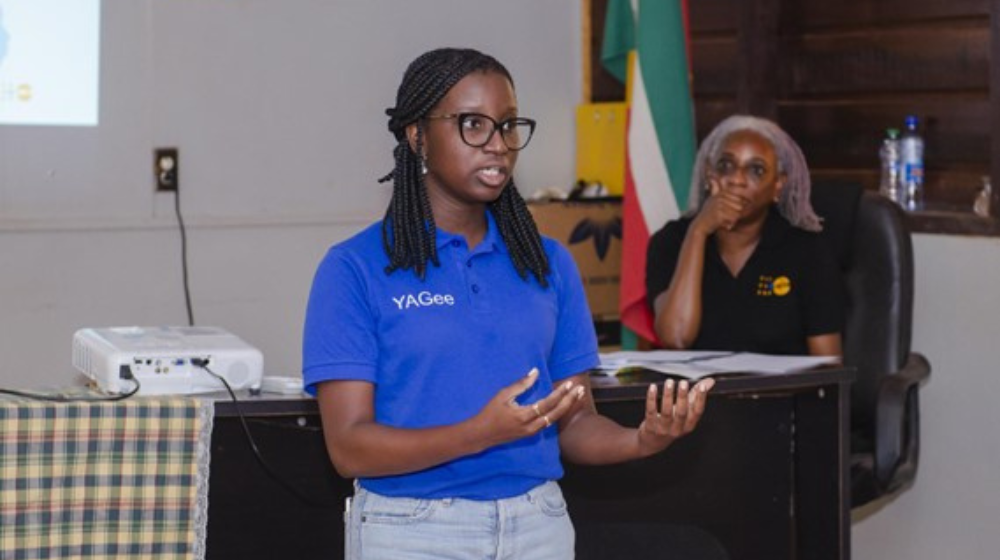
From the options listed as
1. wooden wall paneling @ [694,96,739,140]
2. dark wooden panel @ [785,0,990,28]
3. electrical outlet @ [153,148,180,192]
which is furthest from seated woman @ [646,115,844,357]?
electrical outlet @ [153,148,180,192]

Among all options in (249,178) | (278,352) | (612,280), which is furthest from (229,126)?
(612,280)

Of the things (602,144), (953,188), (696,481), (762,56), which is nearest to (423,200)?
(696,481)

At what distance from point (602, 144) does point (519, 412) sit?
3.63 metres

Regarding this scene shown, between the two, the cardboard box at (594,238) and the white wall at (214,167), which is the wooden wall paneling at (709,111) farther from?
the white wall at (214,167)

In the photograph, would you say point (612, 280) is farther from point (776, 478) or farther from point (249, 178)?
point (776, 478)

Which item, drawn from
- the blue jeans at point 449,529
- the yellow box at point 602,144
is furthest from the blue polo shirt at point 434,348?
the yellow box at point 602,144

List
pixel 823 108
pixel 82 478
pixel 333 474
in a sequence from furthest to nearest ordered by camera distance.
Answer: pixel 823 108
pixel 333 474
pixel 82 478

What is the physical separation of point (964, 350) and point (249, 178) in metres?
2.24

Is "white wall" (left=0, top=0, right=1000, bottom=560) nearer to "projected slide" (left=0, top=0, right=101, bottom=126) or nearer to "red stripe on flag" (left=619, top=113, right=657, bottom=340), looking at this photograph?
"projected slide" (left=0, top=0, right=101, bottom=126)

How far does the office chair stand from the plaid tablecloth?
6.07 ft

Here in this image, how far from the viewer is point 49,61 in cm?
468

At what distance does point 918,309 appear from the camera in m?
4.18

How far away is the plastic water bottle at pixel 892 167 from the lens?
14.1 ft

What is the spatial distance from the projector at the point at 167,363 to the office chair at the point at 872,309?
65.0 inches
